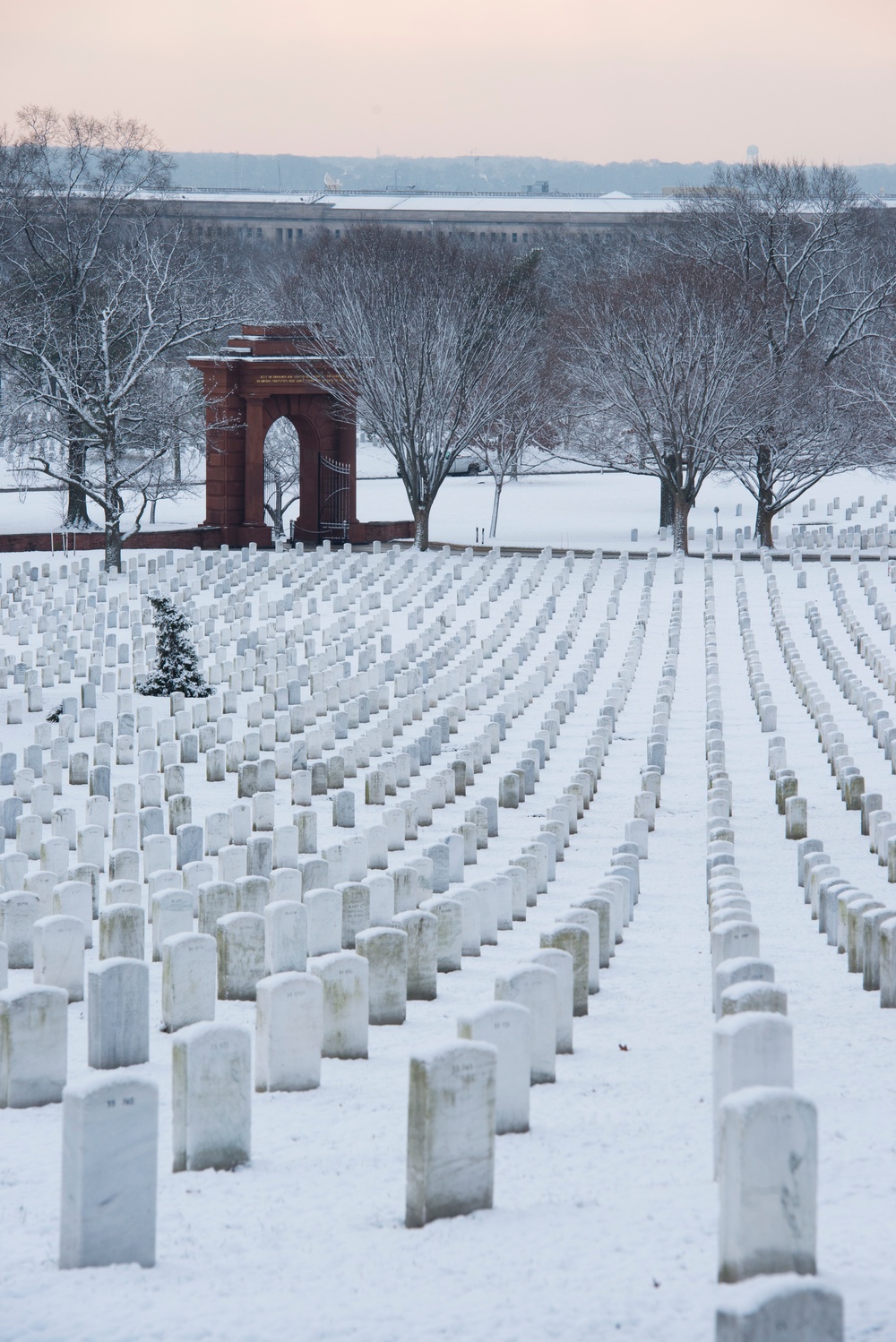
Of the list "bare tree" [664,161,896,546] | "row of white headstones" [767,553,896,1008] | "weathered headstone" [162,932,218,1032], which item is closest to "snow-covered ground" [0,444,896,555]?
"bare tree" [664,161,896,546]

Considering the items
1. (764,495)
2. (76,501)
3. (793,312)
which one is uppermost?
(793,312)

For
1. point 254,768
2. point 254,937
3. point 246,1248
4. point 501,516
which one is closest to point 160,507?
point 501,516

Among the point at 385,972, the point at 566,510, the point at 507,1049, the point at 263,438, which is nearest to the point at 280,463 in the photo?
the point at 566,510

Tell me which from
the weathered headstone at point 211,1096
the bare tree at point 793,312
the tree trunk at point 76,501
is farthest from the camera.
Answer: the tree trunk at point 76,501

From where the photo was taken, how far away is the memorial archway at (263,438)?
106 ft

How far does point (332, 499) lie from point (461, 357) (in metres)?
4.29

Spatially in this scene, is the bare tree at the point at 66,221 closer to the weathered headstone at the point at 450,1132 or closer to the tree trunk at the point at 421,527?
the tree trunk at the point at 421,527

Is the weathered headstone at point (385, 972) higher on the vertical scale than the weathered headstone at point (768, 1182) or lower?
lower

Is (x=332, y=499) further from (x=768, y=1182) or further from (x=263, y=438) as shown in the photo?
(x=768, y=1182)

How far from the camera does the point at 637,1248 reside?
397cm

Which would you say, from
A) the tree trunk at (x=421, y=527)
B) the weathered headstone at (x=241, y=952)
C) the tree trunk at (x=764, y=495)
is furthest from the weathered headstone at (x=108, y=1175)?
the tree trunk at (x=764, y=495)

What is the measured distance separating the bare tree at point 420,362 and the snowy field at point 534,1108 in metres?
15.6

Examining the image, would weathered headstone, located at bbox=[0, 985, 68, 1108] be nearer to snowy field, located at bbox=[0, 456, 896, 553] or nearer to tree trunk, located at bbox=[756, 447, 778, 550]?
snowy field, located at bbox=[0, 456, 896, 553]

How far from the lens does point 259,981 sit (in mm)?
5918
